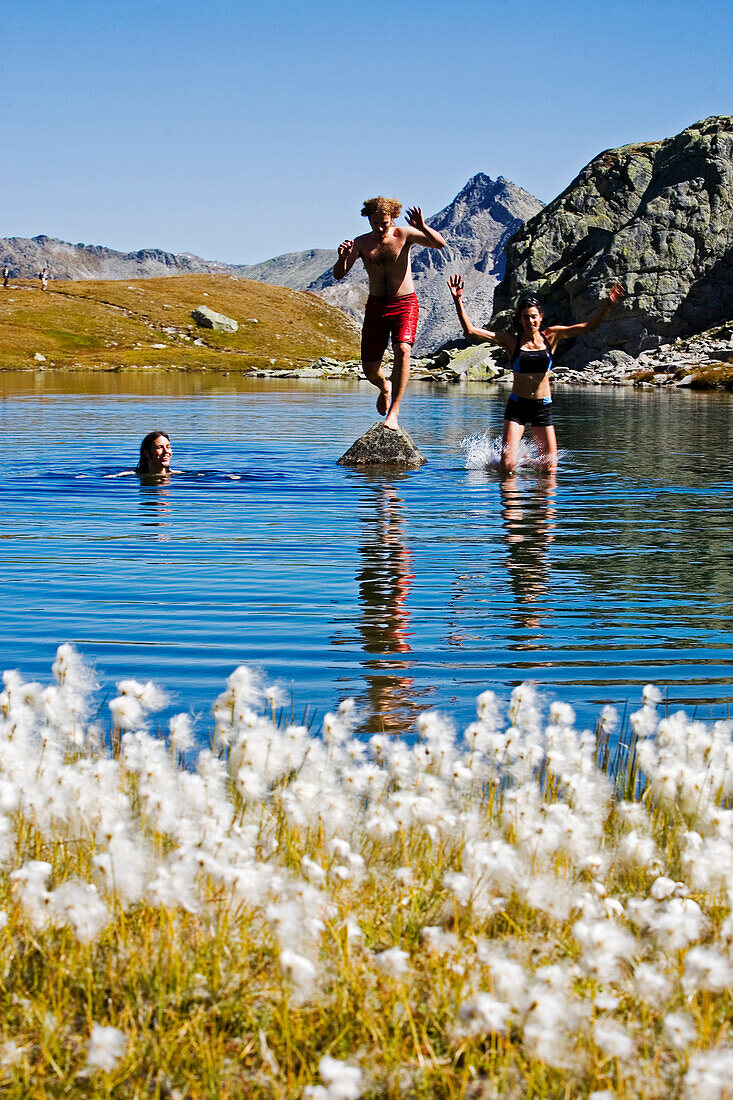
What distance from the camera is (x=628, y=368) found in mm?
105312

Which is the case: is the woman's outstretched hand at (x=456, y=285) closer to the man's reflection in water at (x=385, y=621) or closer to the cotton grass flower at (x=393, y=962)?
the man's reflection in water at (x=385, y=621)

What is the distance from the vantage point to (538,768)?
562 centimetres

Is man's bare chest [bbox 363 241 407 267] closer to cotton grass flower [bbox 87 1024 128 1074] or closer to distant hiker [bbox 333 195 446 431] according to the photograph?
distant hiker [bbox 333 195 446 431]

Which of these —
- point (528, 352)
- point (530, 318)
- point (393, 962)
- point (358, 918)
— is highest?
point (530, 318)

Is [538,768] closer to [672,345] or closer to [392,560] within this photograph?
[392,560]

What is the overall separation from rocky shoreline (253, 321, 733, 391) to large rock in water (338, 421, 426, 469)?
53184 millimetres

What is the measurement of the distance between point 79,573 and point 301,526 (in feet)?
14.7

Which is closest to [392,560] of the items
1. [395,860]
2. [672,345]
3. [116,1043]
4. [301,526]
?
[301,526]

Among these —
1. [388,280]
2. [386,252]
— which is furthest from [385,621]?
[388,280]

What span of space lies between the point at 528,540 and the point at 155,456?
9.95 m

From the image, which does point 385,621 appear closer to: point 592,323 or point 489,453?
point 592,323

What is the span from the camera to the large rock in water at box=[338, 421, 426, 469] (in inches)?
955

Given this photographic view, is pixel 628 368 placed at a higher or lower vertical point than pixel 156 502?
higher

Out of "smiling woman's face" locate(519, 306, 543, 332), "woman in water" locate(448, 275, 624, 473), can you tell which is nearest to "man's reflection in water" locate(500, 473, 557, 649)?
"woman in water" locate(448, 275, 624, 473)
